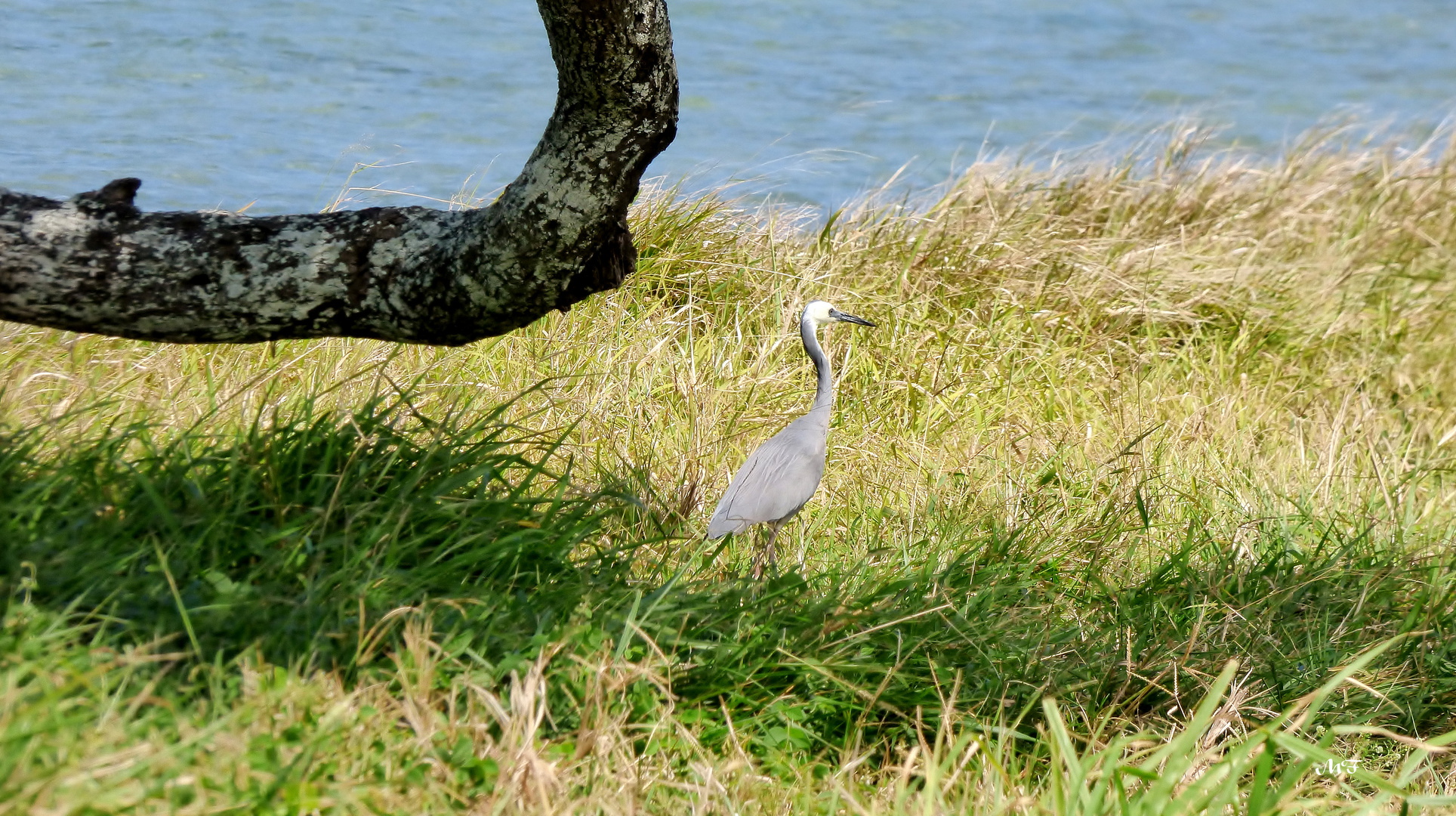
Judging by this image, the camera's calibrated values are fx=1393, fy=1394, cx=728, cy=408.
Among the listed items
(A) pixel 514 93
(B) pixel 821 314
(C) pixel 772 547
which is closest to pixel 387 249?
(C) pixel 772 547

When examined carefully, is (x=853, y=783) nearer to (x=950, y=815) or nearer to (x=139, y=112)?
(x=950, y=815)

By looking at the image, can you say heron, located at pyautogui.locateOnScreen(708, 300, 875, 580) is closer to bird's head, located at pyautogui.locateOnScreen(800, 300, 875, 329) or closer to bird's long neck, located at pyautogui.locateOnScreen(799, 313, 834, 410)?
bird's long neck, located at pyautogui.locateOnScreen(799, 313, 834, 410)

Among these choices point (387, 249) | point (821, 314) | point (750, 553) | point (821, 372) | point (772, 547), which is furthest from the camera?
point (821, 314)

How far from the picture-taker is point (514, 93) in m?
15.6

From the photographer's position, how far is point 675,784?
2930mm

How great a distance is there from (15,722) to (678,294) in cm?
426

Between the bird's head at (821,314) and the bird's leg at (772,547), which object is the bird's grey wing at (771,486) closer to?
the bird's leg at (772,547)

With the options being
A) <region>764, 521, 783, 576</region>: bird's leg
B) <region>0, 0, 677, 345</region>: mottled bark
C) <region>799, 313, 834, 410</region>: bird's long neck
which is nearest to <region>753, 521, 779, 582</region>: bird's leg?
<region>764, 521, 783, 576</region>: bird's leg

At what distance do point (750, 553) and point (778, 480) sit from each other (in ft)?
0.82

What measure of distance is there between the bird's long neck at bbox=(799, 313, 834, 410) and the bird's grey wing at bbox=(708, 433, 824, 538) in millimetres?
236

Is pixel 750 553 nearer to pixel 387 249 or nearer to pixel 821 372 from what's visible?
pixel 821 372

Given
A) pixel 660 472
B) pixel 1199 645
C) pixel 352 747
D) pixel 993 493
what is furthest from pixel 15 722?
pixel 993 493

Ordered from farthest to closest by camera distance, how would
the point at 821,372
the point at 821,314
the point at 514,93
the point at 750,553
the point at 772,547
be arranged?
the point at 514,93 < the point at 821,314 < the point at 821,372 < the point at 750,553 < the point at 772,547

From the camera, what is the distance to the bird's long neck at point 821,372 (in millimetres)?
4938
